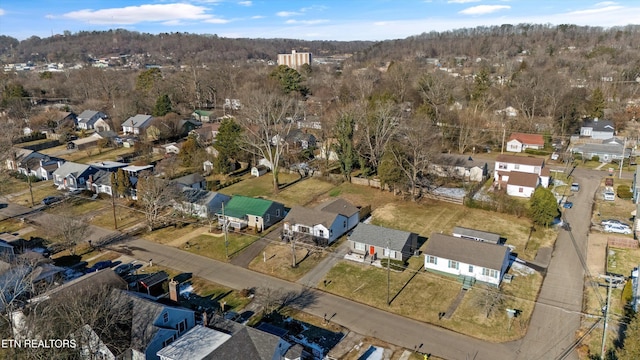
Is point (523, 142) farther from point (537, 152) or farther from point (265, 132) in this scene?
point (265, 132)

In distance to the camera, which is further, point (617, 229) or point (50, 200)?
point (50, 200)

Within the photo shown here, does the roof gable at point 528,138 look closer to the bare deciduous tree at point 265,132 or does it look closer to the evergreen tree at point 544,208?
the evergreen tree at point 544,208

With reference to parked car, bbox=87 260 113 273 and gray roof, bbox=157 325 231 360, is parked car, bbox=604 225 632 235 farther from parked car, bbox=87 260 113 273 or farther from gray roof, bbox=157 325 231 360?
parked car, bbox=87 260 113 273

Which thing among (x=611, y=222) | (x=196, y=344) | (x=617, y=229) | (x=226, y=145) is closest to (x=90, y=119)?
(x=226, y=145)

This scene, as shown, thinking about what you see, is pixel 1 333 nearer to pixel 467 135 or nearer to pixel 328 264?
pixel 328 264

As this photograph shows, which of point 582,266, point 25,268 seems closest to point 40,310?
point 25,268

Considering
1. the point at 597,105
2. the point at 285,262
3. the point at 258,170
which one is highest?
the point at 597,105

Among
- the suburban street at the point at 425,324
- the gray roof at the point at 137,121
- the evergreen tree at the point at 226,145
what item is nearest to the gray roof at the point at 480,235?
the suburban street at the point at 425,324
